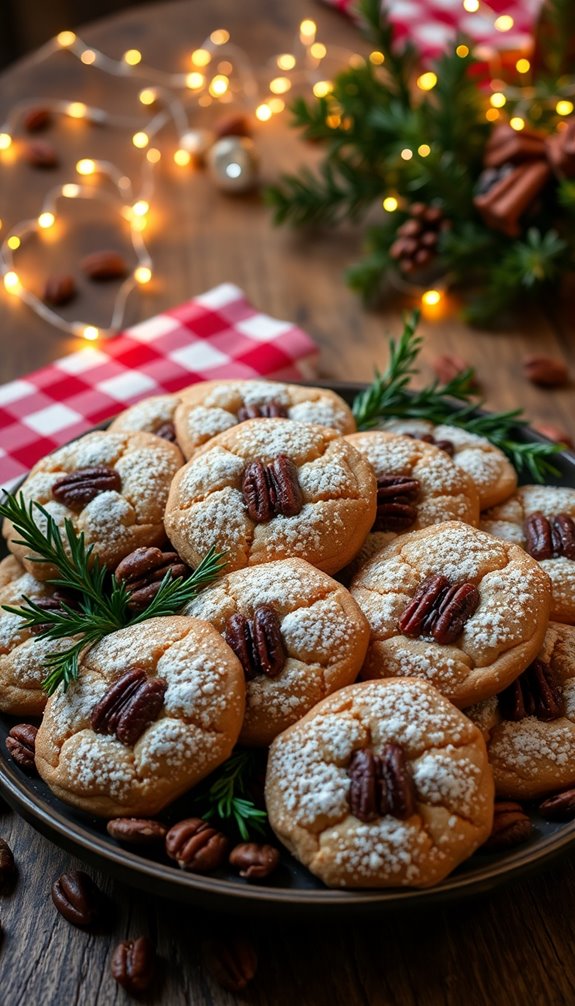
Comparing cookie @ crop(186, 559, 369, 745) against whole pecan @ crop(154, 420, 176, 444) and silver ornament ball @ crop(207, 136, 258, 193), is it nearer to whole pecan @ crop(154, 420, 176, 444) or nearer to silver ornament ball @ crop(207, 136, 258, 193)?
whole pecan @ crop(154, 420, 176, 444)

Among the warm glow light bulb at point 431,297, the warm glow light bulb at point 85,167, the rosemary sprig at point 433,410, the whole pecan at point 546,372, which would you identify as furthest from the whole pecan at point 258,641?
the warm glow light bulb at point 85,167

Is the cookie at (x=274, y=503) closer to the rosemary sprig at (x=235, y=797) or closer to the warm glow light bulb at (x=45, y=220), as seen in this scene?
the rosemary sprig at (x=235, y=797)

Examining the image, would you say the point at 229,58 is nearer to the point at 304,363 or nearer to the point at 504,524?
the point at 304,363

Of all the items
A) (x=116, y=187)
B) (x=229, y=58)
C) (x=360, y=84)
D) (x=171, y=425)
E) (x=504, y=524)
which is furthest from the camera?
(x=229, y=58)

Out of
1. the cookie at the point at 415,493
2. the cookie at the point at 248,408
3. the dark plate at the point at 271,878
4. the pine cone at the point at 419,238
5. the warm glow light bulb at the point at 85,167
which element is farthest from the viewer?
the warm glow light bulb at the point at 85,167

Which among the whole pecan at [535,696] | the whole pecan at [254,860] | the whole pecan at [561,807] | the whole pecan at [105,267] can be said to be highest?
the whole pecan at [105,267]

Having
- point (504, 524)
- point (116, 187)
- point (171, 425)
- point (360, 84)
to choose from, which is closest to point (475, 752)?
point (504, 524)

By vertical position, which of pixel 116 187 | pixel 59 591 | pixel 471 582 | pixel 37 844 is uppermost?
pixel 116 187
